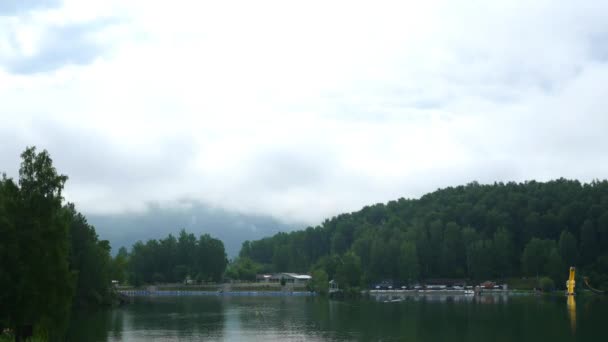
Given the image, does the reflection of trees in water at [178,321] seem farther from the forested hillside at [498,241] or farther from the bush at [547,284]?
the bush at [547,284]

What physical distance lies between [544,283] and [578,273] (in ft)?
42.5

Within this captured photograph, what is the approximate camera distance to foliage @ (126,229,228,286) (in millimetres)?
176625

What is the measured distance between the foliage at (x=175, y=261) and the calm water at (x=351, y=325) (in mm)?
82342

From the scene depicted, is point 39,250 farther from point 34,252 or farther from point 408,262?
point 408,262

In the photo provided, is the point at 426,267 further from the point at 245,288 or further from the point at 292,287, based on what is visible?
the point at 245,288

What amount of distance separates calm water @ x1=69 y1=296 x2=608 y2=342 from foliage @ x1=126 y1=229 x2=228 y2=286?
82.3 m

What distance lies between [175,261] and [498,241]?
8083cm

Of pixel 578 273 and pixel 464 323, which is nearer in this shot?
pixel 464 323

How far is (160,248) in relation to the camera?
17912 cm

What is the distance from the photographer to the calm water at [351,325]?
60688 mm

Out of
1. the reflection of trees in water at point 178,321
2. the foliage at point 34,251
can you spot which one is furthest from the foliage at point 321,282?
the foliage at point 34,251

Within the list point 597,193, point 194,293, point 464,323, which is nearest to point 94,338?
point 464,323

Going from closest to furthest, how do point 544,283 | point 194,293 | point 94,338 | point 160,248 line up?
point 94,338
point 544,283
point 194,293
point 160,248

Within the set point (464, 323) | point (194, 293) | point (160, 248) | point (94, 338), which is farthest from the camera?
point (160, 248)
